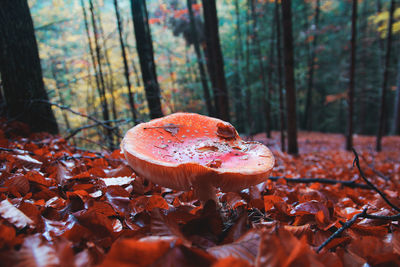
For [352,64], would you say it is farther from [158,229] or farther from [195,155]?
[158,229]

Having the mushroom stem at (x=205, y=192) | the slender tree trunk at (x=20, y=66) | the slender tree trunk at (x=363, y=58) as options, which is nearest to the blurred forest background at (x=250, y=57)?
the slender tree trunk at (x=363, y=58)

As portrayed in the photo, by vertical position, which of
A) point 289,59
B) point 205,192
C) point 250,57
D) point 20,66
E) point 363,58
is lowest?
point 363,58

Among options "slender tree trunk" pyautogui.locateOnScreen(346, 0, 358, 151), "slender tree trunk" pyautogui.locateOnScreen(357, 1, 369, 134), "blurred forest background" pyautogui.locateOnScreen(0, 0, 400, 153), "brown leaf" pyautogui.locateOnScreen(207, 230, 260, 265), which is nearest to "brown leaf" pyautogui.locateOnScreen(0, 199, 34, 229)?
"brown leaf" pyautogui.locateOnScreen(207, 230, 260, 265)

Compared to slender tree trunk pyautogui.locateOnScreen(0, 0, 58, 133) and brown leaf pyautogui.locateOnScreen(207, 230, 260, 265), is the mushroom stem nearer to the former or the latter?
brown leaf pyautogui.locateOnScreen(207, 230, 260, 265)

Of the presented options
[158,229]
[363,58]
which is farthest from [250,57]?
[158,229]

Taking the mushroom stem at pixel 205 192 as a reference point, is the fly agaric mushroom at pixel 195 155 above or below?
above

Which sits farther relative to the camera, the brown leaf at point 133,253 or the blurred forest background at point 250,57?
the blurred forest background at point 250,57

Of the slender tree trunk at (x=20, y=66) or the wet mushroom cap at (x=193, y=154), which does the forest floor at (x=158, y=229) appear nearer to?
the wet mushroom cap at (x=193, y=154)
